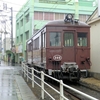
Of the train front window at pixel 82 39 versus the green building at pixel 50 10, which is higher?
the green building at pixel 50 10

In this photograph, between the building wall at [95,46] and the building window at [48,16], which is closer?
the building wall at [95,46]

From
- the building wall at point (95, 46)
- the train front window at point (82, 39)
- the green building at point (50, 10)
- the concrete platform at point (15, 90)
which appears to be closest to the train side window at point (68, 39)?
the train front window at point (82, 39)

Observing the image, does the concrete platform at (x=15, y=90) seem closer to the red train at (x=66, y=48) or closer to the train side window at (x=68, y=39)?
the red train at (x=66, y=48)

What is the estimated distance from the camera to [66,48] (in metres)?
12.9

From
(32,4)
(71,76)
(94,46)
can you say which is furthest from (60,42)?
(32,4)

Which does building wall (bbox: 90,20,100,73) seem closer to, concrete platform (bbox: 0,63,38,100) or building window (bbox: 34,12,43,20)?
concrete platform (bbox: 0,63,38,100)

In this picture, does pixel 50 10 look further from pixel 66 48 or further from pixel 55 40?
pixel 66 48

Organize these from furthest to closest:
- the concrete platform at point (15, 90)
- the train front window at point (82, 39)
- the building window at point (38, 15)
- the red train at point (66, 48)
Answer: the building window at point (38, 15), the train front window at point (82, 39), the red train at point (66, 48), the concrete platform at point (15, 90)

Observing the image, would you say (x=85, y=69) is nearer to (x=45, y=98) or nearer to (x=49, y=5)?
(x=45, y=98)

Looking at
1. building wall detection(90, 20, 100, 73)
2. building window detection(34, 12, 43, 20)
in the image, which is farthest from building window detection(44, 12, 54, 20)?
building wall detection(90, 20, 100, 73)

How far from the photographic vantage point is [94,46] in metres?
16.0

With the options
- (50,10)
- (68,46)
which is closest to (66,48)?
(68,46)

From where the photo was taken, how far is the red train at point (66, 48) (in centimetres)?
1259

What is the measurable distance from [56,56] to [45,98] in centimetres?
394
